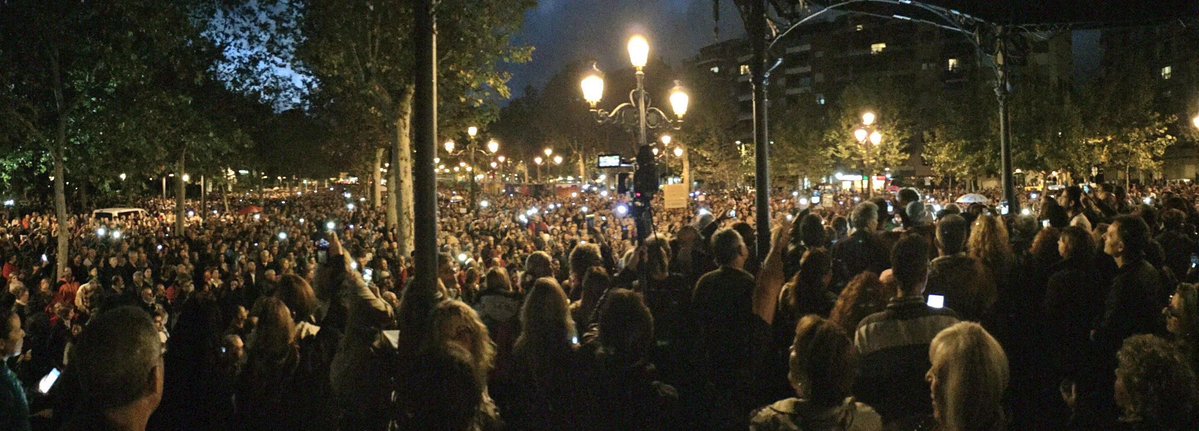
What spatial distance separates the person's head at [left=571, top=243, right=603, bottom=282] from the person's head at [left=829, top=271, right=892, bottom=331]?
A: 281 centimetres

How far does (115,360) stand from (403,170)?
59.4ft

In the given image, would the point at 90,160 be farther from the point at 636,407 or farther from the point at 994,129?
the point at 994,129

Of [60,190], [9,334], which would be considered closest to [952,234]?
[9,334]

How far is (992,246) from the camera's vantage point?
5301 millimetres

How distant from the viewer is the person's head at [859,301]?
4137mm

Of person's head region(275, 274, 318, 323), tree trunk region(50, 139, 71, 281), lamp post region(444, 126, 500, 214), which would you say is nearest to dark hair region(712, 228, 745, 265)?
person's head region(275, 274, 318, 323)

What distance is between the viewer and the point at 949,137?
48.9m

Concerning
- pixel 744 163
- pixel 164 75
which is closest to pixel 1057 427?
pixel 164 75

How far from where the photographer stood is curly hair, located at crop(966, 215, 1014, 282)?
525 centimetres

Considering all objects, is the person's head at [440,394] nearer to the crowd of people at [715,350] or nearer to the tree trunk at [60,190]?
the crowd of people at [715,350]

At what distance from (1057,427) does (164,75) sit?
1953cm

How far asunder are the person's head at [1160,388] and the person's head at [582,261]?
437cm

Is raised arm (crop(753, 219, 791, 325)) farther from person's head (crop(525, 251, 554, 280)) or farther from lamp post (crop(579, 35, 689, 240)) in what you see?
lamp post (crop(579, 35, 689, 240))

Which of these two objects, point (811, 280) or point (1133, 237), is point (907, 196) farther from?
point (811, 280)
